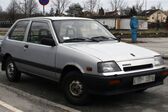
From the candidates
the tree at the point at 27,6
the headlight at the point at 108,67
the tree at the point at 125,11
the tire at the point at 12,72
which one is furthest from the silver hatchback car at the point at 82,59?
the tree at the point at 125,11

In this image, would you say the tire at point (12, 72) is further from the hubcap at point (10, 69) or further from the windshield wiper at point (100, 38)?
the windshield wiper at point (100, 38)

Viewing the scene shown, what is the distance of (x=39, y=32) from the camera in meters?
7.38

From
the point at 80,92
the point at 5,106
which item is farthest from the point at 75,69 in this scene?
the point at 5,106

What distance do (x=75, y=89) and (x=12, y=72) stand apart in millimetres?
2712

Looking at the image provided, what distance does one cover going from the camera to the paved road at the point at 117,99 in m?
6.00

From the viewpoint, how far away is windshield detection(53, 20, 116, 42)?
270 inches

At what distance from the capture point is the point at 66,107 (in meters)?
6.11

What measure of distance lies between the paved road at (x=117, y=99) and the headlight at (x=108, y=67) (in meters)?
0.71

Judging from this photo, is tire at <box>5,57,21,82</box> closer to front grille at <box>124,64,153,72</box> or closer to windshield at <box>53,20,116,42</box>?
windshield at <box>53,20,116,42</box>

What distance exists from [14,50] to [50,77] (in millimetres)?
1703

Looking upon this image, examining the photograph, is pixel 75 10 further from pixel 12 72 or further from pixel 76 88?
pixel 76 88

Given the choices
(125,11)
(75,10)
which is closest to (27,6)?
(75,10)

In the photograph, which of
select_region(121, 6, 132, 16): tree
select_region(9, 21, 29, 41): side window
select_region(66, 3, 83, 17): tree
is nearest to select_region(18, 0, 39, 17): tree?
select_region(66, 3, 83, 17): tree

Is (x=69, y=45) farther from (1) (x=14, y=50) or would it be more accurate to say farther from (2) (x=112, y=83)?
(1) (x=14, y=50)
